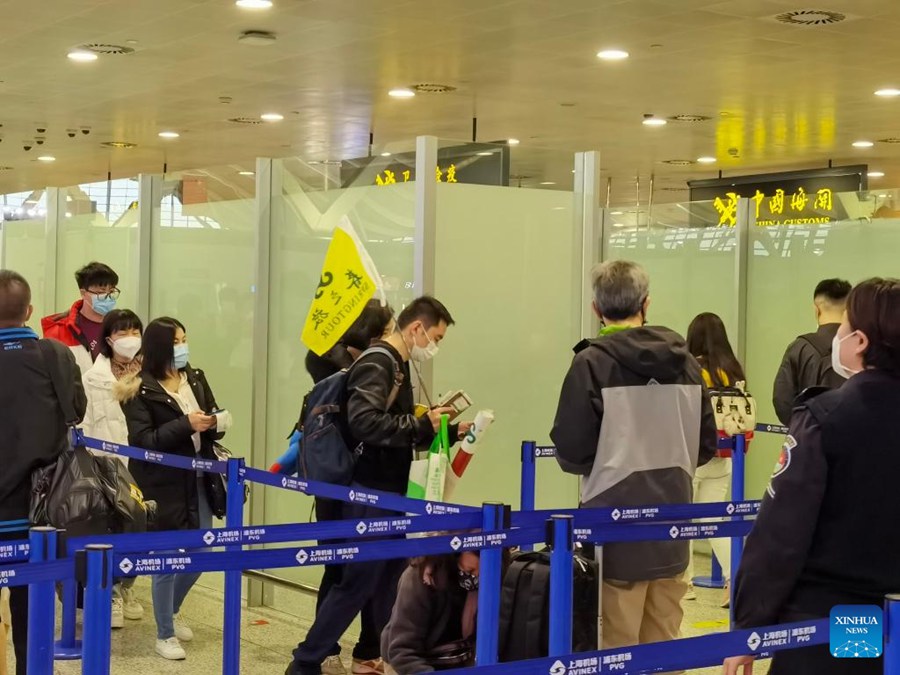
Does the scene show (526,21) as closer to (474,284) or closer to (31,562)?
(474,284)

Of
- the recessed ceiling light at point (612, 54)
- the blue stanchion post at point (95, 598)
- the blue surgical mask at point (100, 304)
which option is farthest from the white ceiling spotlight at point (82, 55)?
the blue stanchion post at point (95, 598)

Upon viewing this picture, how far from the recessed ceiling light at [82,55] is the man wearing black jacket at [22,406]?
7.53m

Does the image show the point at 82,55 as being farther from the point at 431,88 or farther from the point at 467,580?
the point at 467,580

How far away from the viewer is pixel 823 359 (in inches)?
275

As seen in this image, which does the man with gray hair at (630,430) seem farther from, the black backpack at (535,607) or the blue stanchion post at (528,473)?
the blue stanchion post at (528,473)

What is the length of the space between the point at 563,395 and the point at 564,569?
74 centimetres

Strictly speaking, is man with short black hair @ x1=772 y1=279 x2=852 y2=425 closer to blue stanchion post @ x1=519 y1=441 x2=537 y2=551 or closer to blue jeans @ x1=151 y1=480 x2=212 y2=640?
blue stanchion post @ x1=519 y1=441 x2=537 y2=551

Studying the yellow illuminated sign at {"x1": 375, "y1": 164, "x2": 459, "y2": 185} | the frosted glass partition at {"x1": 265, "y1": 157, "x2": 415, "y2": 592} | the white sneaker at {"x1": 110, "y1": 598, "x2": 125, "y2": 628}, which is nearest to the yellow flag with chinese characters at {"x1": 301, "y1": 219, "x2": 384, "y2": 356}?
the frosted glass partition at {"x1": 265, "y1": 157, "x2": 415, "y2": 592}

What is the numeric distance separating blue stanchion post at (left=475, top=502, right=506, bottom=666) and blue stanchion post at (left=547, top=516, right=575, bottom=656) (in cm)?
20

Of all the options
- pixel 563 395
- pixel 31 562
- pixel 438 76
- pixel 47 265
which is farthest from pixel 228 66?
pixel 31 562

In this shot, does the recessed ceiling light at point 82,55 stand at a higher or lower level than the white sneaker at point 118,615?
higher

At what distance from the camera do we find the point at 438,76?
1225 centimetres

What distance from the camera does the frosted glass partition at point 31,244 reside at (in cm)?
1093

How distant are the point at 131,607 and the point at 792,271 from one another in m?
5.10
